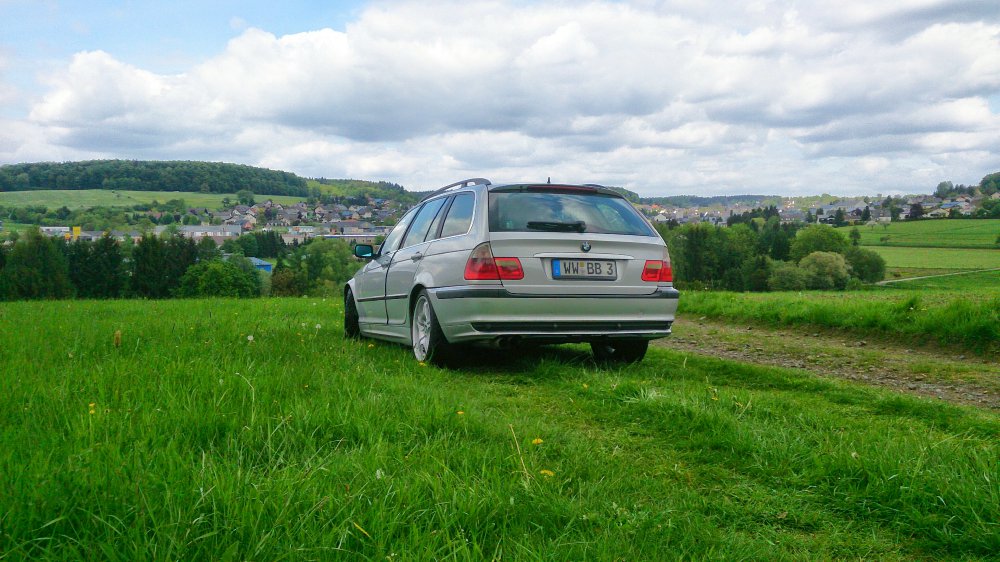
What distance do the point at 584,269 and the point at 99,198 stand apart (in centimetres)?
13277

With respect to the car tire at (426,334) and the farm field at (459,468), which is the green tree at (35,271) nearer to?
the car tire at (426,334)

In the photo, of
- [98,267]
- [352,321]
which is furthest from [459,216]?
[98,267]

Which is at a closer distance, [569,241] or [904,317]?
[569,241]

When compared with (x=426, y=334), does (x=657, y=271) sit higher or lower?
higher

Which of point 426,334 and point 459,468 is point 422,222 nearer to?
point 426,334

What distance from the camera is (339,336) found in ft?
29.3

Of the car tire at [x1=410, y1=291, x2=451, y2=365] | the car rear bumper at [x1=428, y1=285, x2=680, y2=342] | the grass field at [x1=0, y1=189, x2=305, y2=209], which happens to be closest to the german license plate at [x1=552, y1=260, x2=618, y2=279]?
the car rear bumper at [x1=428, y1=285, x2=680, y2=342]

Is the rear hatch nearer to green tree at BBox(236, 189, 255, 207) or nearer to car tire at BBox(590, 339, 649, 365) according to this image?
car tire at BBox(590, 339, 649, 365)

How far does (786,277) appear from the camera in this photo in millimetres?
36562

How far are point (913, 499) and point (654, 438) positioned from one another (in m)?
1.30

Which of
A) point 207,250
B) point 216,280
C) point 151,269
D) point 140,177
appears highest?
point 140,177

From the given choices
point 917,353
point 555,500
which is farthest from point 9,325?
point 917,353

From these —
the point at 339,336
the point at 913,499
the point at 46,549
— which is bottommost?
the point at 339,336

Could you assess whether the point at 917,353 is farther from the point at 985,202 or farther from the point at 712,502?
the point at 985,202
